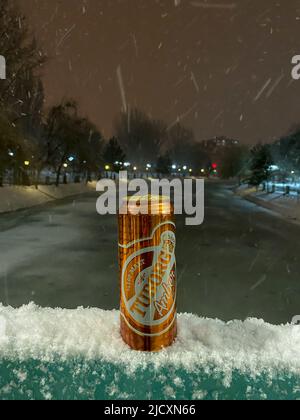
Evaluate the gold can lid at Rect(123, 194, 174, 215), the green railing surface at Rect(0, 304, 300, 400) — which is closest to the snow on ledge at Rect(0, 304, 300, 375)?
the green railing surface at Rect(0, 304, 300, 400)

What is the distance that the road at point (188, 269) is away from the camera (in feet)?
17.2

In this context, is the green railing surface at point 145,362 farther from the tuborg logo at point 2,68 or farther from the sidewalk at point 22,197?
the tuborg logo at point 2,68

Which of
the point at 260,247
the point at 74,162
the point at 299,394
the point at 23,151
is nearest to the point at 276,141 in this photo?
the point at 74,162

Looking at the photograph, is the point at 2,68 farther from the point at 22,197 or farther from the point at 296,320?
the point at 296,320

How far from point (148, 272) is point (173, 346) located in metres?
0.81

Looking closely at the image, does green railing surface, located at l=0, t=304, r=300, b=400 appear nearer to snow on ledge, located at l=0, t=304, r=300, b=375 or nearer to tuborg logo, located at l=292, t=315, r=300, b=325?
snow on ledge, located at l=0, t=304, r=300, b=375

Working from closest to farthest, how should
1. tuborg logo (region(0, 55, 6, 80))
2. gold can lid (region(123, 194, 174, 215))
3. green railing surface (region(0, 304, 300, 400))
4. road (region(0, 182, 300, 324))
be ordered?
1. green railing surface (region(0, 304, 300, 400))
2. gold can lid (region(123, 194, 174, 215))
3. road (region(0, 182, 300, 324))
4. tuborg logo (region(0, 55, 6, 80))

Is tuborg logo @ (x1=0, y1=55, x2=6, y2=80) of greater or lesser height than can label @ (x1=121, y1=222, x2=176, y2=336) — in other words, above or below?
above

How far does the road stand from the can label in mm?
1555

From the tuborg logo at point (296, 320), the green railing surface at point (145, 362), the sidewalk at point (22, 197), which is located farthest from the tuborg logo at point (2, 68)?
the tuborg logo at point (296, 320)

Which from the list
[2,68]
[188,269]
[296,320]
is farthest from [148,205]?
[2,68]

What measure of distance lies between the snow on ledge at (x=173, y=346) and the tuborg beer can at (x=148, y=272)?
22 centimetres

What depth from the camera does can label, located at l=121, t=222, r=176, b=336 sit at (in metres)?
3.32
